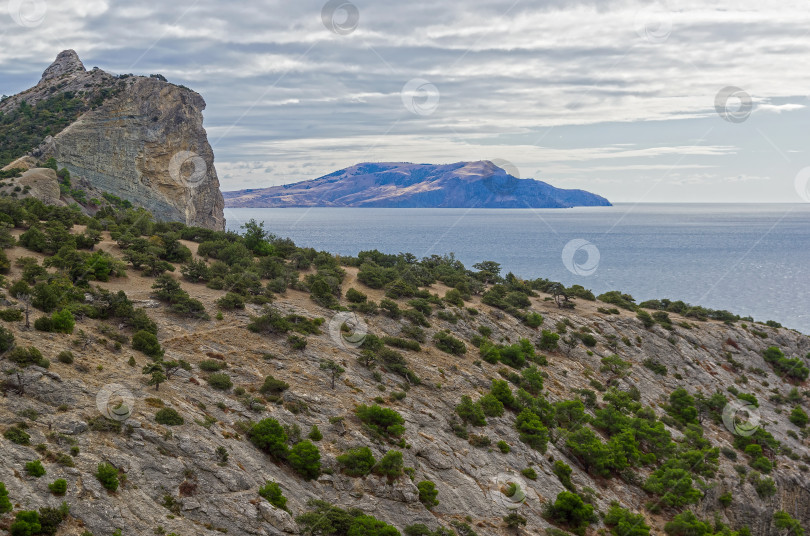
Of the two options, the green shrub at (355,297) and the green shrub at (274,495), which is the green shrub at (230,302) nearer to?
the green shrub at (355,297)

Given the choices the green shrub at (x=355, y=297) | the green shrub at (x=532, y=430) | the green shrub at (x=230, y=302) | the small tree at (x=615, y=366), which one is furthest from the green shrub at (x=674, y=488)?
the green shrub at (x=230, y=302)

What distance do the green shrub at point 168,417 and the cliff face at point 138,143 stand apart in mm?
69087

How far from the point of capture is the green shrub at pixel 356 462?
→ 25203mm

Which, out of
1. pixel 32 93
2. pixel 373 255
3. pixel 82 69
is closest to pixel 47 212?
pixel 373 255

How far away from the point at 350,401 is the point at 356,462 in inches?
227

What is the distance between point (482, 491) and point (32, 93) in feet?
364

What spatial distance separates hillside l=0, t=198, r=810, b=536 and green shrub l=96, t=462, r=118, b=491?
0.06 m

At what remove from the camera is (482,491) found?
28.5 m

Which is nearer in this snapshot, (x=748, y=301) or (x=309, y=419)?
(x=309, y=419)

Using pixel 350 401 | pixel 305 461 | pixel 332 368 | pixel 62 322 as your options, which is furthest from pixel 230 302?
pixel 305 461

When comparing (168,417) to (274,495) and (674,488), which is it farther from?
(674,488)

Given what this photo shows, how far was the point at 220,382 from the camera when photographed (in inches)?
1076

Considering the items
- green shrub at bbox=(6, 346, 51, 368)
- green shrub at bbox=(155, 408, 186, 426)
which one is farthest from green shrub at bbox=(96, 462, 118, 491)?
green shrub at bbox=(6, 346, 51, 368)

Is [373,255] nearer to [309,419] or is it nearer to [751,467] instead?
[309,419]
